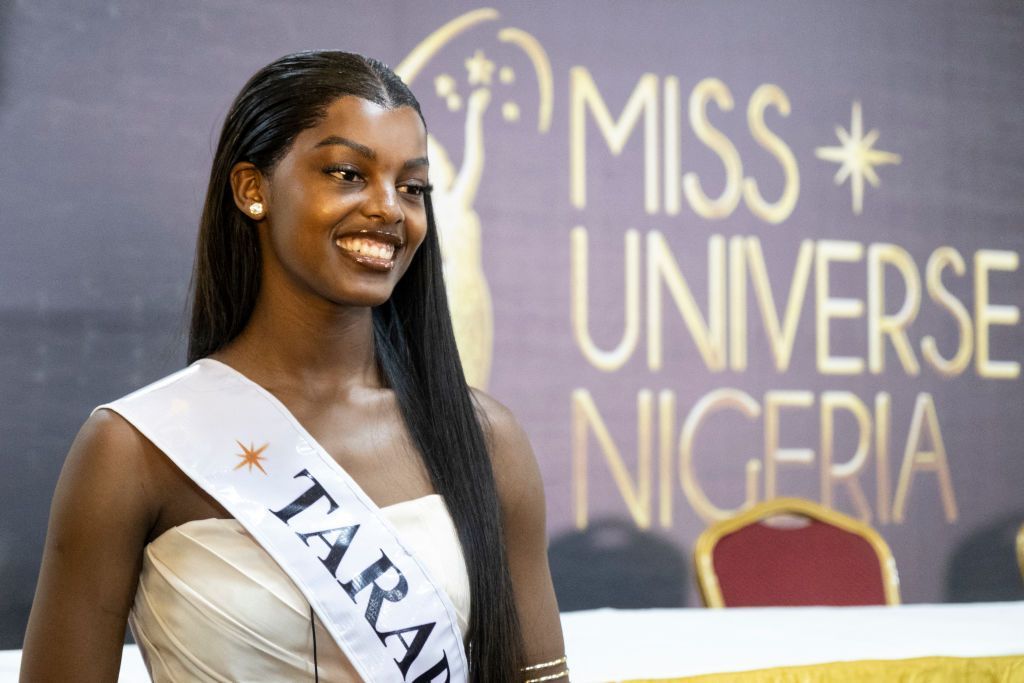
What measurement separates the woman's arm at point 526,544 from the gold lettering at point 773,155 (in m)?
2.70

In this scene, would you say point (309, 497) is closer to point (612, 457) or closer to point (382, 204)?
point (382, 204)

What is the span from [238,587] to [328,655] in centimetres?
11

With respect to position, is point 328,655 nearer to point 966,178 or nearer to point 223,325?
point 223,325

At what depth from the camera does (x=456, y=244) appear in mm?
3484

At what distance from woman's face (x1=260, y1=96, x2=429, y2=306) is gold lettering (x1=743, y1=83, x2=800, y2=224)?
9.28 ft

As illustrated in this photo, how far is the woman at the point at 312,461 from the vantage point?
3.63 ft

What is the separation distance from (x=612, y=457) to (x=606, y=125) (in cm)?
100

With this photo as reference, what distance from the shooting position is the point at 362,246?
1.16 m

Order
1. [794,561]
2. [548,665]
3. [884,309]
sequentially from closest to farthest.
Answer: [548,665], [794,561], [884,309]

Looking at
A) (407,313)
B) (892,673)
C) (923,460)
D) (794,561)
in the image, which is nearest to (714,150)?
(923,460)

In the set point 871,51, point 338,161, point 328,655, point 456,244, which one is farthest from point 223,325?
point 871,51

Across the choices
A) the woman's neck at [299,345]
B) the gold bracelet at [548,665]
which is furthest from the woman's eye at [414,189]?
the gold bracelet at [548,665]

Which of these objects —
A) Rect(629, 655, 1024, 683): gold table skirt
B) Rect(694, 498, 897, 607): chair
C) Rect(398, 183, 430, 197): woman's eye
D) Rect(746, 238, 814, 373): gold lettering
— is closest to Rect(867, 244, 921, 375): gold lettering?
Rect(746, 238, 814, 373): gold lettering

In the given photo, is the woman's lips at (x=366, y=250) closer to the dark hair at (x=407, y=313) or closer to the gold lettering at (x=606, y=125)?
the dark hair at (x=407, y=313)
